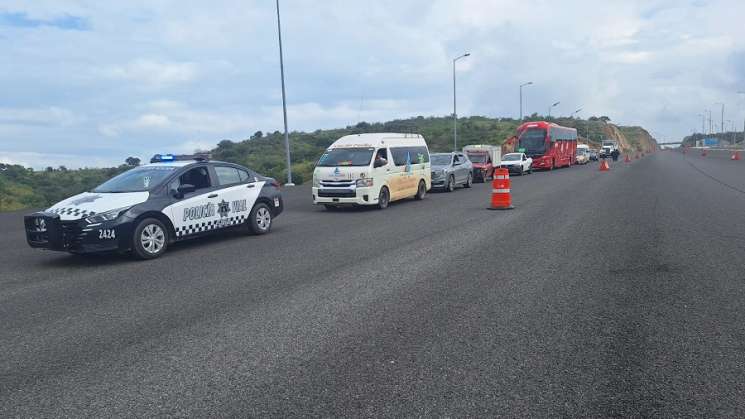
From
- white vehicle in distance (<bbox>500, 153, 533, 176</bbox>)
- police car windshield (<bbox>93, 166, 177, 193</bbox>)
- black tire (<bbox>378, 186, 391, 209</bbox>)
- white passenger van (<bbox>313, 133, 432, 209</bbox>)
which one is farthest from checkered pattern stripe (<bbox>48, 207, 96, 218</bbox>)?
white vehicle in distance (<bbox>500, 153, 533, 176</bbox>)

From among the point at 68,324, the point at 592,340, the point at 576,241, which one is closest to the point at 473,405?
the point at 592,340

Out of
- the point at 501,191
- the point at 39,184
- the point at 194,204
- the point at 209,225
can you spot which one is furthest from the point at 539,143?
the point at 194,204

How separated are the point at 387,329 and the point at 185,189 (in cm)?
600

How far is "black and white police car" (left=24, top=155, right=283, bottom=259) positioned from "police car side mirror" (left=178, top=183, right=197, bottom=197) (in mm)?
17

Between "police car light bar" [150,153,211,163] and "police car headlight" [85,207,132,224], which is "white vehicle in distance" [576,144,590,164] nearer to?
"police car light bar" [150,153,211,163]

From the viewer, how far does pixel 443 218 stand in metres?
13.9

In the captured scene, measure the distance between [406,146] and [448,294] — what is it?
12.1m

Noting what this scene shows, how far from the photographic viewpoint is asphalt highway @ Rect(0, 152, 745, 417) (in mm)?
3914

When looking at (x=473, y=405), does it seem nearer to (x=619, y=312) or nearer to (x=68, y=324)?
(x=619, y=312)

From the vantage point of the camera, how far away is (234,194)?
442 inches

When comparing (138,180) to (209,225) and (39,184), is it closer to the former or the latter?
(209,225)

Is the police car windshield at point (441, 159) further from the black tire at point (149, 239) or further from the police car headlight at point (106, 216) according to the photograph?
the police car headlight at point (106, 216)

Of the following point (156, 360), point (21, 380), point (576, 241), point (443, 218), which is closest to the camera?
point (21, 380)

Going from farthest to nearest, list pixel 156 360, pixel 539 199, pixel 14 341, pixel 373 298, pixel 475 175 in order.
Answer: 1. pixel 475 175
2. pixel 539 199
3. pixel 373 298
4. pixel 14 341
5. pixel 156 360
